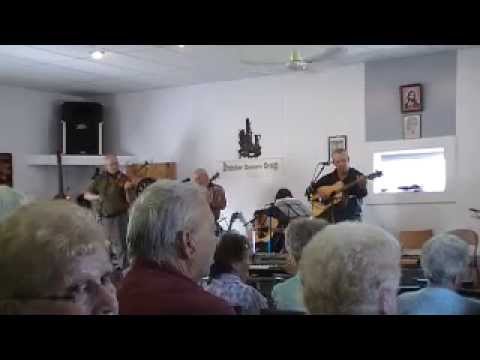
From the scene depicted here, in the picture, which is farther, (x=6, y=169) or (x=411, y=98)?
(x=6, y=169)

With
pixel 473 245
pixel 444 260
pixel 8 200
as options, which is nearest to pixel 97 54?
pixel 473 245

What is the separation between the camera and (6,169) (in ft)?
26.7

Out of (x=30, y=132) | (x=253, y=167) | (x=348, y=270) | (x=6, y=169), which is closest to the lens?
(x=348, y=270)

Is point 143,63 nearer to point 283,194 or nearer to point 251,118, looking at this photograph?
point 251,118

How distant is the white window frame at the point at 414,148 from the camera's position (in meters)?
6.46

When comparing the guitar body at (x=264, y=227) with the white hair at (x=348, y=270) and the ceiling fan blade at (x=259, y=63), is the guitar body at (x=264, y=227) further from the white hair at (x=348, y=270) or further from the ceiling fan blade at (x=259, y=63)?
the white hair at (x=348, y=270)

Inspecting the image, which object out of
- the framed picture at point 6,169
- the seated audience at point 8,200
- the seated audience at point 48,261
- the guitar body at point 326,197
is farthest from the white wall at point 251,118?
the seated audience at point 48,261

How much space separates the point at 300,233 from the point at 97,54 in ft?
15.0

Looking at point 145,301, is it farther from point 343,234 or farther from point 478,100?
point 478,100

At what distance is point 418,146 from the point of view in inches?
262
